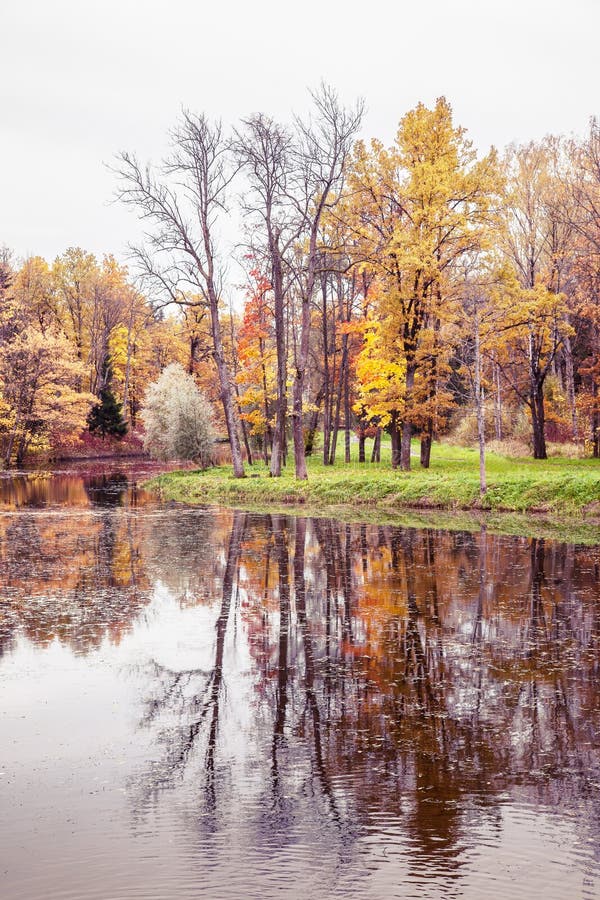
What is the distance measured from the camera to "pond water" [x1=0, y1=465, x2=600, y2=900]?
527 centimetres

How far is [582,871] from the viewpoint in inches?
203

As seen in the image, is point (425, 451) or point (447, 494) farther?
point (425, 451)

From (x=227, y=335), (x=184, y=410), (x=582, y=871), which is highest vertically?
(x=227, y=335)

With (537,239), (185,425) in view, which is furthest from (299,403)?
(537,239)

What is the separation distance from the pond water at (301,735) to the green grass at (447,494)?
8.36m

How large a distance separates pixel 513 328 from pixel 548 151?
9641mm

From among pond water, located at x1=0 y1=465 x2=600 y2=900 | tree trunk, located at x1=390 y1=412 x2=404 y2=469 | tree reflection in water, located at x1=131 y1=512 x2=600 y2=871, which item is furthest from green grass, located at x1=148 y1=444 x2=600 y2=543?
pond water, located at x1=0 y1=465 x2=600 y2=900

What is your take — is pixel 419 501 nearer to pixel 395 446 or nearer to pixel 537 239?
pixel 395 446

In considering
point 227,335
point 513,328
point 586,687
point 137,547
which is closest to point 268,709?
point 586,687

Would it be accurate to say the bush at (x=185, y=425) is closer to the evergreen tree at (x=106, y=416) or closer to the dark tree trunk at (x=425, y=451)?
the dark tree trunk at (x=425, y=451)

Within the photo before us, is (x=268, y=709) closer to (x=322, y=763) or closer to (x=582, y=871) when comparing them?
(x=322, y=763)

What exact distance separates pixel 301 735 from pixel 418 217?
91.4 feet

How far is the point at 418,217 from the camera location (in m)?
32.3

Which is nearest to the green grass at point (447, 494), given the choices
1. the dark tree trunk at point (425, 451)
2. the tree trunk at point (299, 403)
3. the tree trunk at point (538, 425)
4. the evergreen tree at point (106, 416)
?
the dark tree trunk at point (425, 451)
